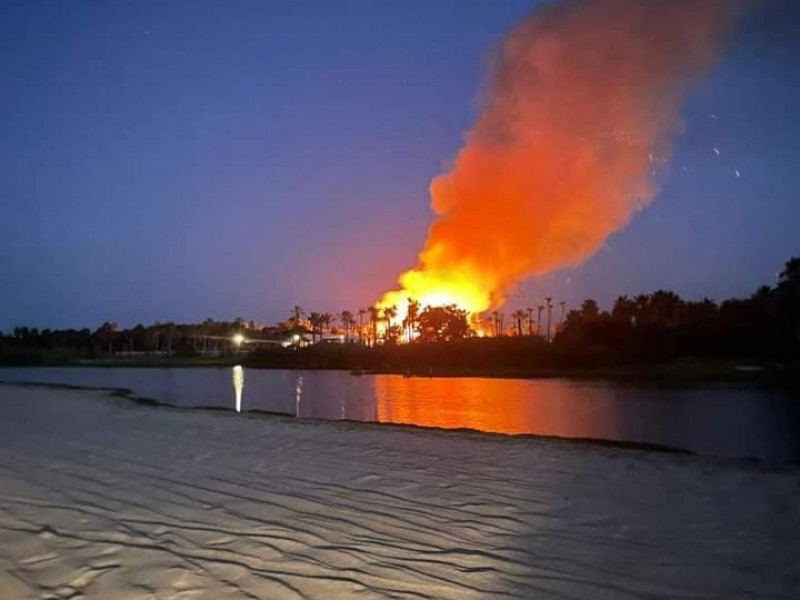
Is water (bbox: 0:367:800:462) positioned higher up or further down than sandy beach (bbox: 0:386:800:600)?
further down

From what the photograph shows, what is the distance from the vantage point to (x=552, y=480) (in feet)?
31.4

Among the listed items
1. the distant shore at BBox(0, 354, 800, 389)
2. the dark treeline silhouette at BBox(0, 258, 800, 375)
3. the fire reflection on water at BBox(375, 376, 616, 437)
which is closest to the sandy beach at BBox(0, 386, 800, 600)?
the fire reflection on water at BBox(375, 376, 616, 437)

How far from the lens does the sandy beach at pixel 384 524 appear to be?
4637mm

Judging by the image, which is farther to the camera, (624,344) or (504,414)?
(624,344)

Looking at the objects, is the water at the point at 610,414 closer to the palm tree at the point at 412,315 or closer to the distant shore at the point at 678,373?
the distant shore at the point at 678,373

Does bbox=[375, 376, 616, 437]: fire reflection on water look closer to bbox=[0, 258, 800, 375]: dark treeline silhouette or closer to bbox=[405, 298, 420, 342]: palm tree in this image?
bbox=[0, 258, 800, 375]: dark treeline silhouette

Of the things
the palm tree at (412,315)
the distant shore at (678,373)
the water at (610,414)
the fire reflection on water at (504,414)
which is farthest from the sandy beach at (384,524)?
the palm tree at (412,315)

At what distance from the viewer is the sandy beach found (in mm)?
4637

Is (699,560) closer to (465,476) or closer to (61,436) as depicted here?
(465,476)

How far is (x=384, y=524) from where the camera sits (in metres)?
6.41

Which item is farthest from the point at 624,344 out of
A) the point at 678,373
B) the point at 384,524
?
the point at 384,524

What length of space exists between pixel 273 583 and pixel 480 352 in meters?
96.2

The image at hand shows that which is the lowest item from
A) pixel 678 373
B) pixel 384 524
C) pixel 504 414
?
pixel 678 373

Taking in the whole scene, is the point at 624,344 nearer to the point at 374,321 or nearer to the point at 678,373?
the point at 678,373
